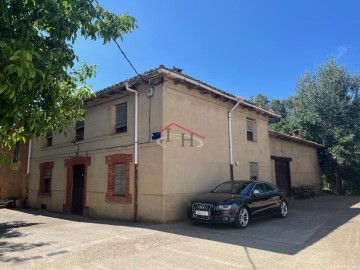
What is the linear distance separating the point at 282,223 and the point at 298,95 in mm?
23202

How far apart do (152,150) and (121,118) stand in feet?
8.78

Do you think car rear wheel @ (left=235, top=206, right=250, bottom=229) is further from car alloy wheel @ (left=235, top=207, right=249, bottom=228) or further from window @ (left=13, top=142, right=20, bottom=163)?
window @ (left=13, top=142, right=20, bottom=163)

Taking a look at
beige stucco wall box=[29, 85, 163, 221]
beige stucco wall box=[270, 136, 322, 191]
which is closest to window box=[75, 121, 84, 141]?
beige stucco wall box=[29, 85, 163, 221]

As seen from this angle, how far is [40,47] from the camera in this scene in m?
4.27

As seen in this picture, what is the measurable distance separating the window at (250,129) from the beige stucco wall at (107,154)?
20.9 feet

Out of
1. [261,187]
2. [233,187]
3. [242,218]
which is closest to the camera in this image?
[242,218]

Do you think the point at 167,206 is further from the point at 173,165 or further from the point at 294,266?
the point at 294,266

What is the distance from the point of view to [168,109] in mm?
10836

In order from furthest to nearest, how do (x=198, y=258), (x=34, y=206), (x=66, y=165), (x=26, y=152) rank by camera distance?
1. (x=26, y=152)
2. (x=34, y=206)
3. (x=66, y=165)
4. (x=198, y=258)

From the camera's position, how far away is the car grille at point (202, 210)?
30.2 feet

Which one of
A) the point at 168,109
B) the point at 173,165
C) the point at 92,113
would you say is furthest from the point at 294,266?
the point at 92,113

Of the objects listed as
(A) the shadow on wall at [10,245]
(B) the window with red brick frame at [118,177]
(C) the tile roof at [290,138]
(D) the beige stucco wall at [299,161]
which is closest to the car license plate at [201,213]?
(B) the window with red brick frame at [118,177]

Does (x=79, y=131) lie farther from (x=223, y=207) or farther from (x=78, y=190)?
(x=223, y=207)

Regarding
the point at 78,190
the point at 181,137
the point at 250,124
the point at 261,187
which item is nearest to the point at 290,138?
the point at 250,124
